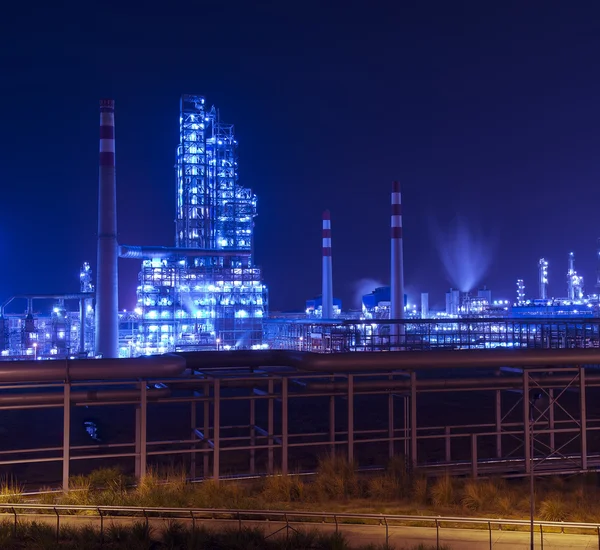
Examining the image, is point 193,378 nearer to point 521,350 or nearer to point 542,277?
point 521,350

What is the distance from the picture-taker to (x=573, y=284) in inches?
3529

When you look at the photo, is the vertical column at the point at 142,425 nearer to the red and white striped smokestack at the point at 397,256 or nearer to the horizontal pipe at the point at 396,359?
the horizontal pipe at the point at 396,359

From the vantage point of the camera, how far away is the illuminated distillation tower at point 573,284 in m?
88.9

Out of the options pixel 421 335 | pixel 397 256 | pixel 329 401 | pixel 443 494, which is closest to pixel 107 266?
pixel 421 335

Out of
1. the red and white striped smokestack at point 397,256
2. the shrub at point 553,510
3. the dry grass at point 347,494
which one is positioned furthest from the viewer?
the red and white striped smokestack at point 397,256

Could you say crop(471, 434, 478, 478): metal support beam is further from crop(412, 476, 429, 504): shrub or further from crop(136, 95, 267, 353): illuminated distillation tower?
crop(136, 95, 267, 353): illuminated distillation tower

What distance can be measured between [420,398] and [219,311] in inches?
751

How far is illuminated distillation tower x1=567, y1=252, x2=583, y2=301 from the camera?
A: 88.9m

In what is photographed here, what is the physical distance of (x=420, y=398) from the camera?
27.8 metres

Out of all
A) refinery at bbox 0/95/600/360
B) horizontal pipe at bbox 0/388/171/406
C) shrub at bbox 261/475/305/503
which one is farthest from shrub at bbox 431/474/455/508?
refinery at bbox 0/95/600/360

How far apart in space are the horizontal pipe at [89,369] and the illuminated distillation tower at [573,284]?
8666 centimetres

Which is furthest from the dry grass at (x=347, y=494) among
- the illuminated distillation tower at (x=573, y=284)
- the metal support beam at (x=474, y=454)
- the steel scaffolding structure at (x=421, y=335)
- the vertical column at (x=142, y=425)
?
the illuminated distillation tower at (x=573, y=284)

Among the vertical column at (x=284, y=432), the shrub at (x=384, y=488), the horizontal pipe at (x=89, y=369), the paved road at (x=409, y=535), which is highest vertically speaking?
the horizontal pipe at (x=89, y=369)

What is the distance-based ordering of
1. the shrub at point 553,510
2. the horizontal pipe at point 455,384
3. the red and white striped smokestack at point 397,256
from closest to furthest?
the shrub at point 553,510 < the horizontal pipe at point 455,384 < the red and white striped smokestack at point 397,256
